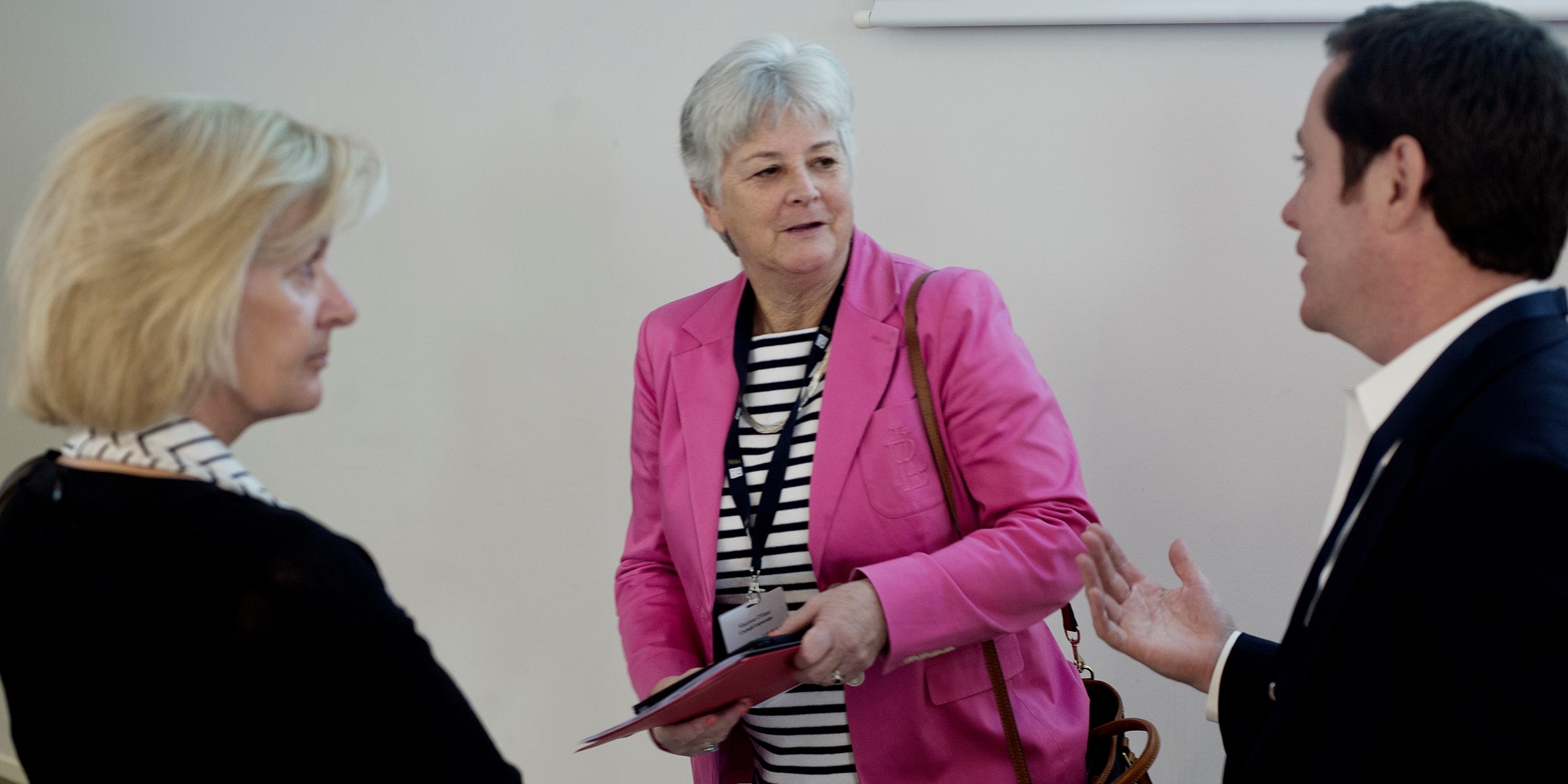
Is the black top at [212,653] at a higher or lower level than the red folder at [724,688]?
higher

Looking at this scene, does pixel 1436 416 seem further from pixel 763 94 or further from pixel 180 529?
pixel 180 529

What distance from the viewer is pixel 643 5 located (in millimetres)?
2705

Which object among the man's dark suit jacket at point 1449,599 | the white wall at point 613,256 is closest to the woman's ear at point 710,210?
the white wall at point 613,256

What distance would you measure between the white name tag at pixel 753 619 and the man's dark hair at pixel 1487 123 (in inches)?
41.0

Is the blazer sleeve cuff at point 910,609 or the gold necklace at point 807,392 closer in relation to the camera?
the blazer sleeve cuff at point 910,609

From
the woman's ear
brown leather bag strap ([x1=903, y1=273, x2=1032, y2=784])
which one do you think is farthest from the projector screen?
brown leather bag strap ([x1=903, y1=273, x2=1032, y2=784])

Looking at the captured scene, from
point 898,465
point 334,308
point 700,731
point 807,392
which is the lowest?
point 700,731

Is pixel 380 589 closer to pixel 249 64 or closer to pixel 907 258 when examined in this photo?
pixel 907 258

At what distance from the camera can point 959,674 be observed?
6.05 ft

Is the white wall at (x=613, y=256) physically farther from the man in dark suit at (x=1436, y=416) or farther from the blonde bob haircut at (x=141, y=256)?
the blonde bob haircut at (x=141, y=256)

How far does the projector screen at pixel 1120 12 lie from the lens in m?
2.08

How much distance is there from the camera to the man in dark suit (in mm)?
1057

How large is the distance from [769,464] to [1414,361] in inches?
37.2

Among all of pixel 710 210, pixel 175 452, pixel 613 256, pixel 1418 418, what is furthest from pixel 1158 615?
pixel 613 256
